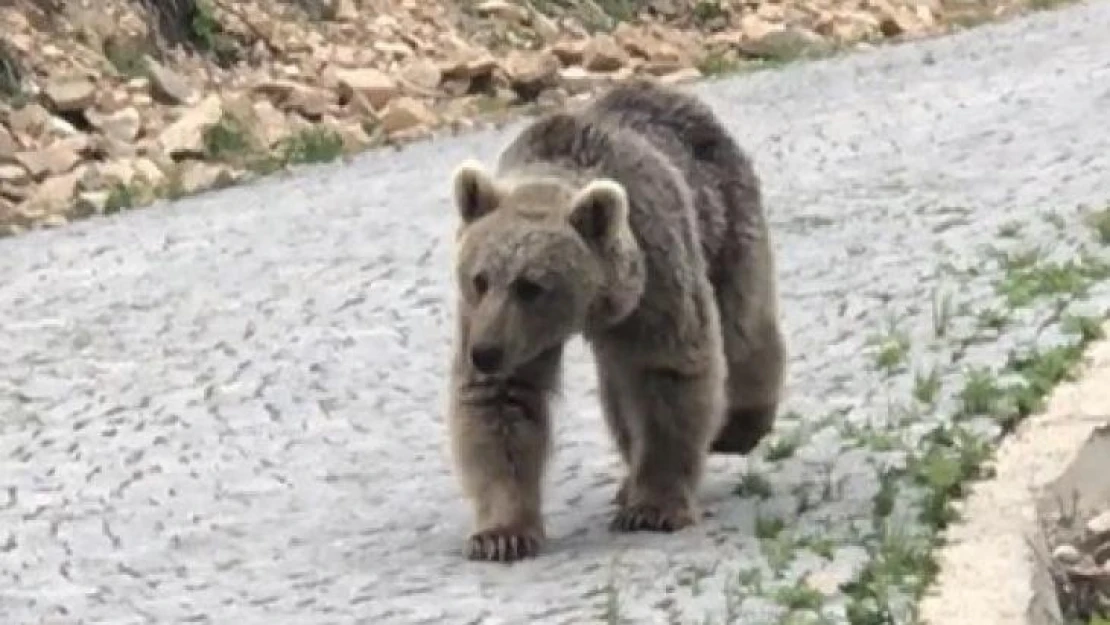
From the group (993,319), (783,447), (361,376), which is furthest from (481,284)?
(361,376)

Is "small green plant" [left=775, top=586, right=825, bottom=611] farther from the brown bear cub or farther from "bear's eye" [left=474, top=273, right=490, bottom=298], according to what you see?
"bear's eye" [left=474, top=273, right=490, bottom=298]

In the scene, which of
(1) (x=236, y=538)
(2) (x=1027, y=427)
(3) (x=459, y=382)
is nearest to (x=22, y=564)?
(1) (x=236, y=538)

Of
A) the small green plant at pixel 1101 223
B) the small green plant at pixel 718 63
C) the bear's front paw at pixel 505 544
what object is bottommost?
the small green plant at pixel 718 63

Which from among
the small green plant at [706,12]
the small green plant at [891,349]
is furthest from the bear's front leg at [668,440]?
the small green plant at [706,12]

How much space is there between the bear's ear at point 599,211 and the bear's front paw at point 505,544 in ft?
2.52

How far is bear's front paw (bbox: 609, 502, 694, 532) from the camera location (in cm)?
748

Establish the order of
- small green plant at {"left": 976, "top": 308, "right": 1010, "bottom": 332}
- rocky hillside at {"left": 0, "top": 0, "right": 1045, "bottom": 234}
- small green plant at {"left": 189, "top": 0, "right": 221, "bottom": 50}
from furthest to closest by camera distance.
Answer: small green plant at {"left": 189, "top": 0, "right": 221, "bottom": 50}
rocky hillside at {"left": 0, "top": 0, "right": 1045, "bottom": 234}
small green plant at {"left": 976, "top": 308, "right": 1010, "bottom": 332}

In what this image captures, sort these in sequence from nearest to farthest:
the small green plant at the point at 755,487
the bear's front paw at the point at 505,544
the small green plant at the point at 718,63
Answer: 1. the bear's front paw at the point at 505,544
2. the small green plant at the point at 755,487
3. the small green plant at the point at 718,63

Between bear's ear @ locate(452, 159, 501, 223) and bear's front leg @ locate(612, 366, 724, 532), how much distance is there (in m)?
0.59

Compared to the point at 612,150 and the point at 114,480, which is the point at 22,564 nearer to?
the point at 114,480

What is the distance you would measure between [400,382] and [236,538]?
6.97 ft

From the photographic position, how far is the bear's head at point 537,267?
23.3ft

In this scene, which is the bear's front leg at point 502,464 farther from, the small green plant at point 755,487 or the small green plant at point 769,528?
the small green plant at point 755,487

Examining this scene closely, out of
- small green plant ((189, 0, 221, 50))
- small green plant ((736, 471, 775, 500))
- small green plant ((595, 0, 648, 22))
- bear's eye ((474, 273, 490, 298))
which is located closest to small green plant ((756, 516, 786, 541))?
small green plant ((736, 471, 775, 500))
